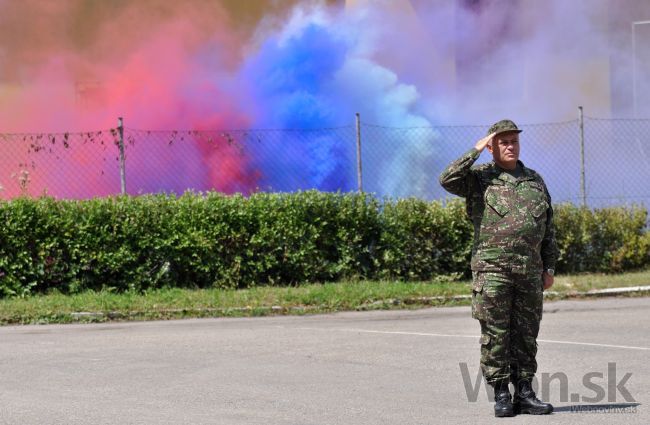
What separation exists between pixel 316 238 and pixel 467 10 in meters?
5.15

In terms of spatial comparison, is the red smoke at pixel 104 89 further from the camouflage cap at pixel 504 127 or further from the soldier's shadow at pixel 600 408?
the soldier's shadow at pixel 600 408

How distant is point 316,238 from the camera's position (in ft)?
46.0

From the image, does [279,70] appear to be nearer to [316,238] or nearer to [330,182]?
[330,182]

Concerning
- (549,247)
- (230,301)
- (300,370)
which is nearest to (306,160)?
(230,301)

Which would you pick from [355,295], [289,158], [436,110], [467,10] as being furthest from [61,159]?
[467,10]

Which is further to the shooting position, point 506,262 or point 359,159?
point 359,159

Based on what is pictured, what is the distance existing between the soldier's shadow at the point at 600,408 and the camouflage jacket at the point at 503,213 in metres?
0.93

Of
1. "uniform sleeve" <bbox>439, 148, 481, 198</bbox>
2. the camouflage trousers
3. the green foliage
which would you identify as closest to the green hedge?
the green foliage

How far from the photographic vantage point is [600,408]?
22.1ft

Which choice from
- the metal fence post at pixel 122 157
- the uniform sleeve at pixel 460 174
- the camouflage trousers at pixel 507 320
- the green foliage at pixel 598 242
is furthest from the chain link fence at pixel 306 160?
the camouflage trousers at pixel 507 320

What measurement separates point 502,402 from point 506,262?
34.7 inches

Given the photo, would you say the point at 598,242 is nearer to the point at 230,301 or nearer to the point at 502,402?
the point at 230,301

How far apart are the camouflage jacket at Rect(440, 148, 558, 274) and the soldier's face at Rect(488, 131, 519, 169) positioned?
0.28 feet

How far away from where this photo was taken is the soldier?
643 cm
